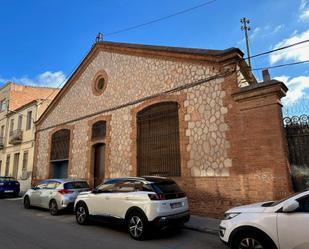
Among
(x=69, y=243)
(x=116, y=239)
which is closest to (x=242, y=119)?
(x=116, y=239)

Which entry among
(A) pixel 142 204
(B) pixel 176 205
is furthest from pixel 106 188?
(B) pixel 176 205

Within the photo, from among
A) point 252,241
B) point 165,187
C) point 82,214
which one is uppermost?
point 165,187

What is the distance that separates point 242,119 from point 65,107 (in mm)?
12802

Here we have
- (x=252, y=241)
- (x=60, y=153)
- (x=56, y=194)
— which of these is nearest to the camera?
(x=252, y=241)

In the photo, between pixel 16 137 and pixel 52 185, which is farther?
pixel 16 137

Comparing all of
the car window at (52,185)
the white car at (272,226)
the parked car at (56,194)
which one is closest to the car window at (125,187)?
the white car at (272,226)

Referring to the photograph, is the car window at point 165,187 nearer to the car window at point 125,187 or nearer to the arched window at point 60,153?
the car window at point 125,187

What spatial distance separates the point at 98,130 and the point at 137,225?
353 inches

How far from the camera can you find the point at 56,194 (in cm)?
1105

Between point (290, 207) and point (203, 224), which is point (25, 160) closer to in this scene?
point (203, 224)

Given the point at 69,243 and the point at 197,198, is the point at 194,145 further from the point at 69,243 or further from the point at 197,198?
the point at 69,243

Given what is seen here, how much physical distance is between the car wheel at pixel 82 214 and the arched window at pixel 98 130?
5.90 meters

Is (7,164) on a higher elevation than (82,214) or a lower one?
higher

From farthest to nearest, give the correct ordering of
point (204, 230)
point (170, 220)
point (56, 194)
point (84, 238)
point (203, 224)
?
point (56, 194) < point (203, 224) < point (204, 230) < point (84, 238) < point (170, 220)
